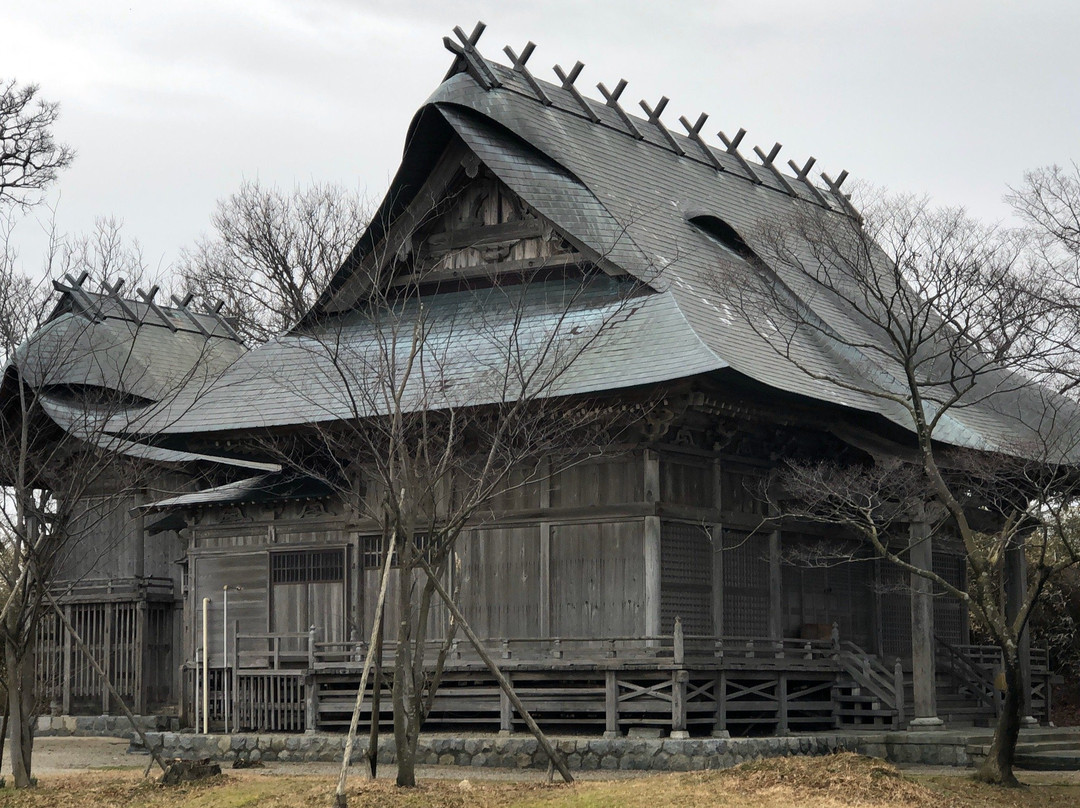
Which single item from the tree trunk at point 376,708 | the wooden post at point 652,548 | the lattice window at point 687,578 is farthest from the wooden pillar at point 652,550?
the tree trunk at point 376,708

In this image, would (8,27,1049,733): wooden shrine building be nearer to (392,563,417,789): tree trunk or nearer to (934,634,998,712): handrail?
(934,634,998,712): handrail

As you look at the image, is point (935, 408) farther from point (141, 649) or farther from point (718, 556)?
point (141, 649)

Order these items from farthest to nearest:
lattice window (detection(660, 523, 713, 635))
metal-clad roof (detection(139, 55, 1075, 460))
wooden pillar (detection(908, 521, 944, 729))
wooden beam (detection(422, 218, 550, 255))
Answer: wooden beam (detection(422, 218, 550, 255))
wooden pillar (detection(908, 521, 944, 729))
lattice window (detection(660, 523, 713, 635))
metal-clad roof (detection(139, 55, 1075, 460))

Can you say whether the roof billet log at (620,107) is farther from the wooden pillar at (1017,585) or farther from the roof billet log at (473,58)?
the wooden pillar at (1017,585)

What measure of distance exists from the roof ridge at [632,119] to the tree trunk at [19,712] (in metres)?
13.4

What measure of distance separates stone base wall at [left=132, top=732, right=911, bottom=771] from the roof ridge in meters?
8.62

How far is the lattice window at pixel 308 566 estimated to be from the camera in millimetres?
24953

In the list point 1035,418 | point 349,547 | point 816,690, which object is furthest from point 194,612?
point 1035,418

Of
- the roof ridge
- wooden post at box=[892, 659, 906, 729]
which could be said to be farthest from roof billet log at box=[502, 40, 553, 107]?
wooden post at box=[892, 659, 906, 729]

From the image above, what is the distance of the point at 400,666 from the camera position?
53.9ft

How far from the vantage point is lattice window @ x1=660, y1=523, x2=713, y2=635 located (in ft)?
74.2

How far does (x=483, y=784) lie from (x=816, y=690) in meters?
7.49

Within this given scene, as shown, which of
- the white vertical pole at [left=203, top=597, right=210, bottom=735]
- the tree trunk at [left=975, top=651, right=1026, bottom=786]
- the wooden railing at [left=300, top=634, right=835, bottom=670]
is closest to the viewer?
the tree trunk at [left=975, top=651, right=1026, bottom=786]

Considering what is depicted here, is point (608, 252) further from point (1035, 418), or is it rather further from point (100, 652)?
point (100, 652)
